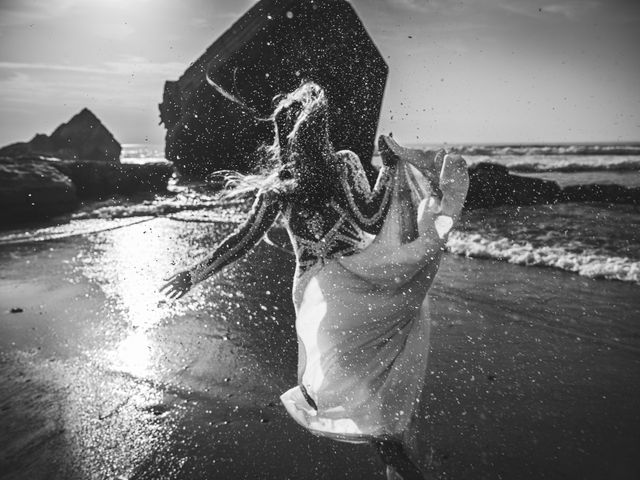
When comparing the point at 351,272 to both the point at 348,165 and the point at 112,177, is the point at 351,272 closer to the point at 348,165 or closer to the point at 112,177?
the point at 348,165

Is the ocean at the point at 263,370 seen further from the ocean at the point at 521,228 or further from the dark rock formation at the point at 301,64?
the dark rock formation at the point at 301,64

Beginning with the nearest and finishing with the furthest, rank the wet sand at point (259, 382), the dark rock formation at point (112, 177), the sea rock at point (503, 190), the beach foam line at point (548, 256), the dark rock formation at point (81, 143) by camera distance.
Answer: the wet sand at point (259, 382), the beach foam line at point (548, 256), the dark rock formation at point (112, 177), the sea rock at point (503, 190), the dark rock formation at point (81, 143)

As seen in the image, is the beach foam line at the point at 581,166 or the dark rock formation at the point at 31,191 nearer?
the dark rock formation at the point at 31,191

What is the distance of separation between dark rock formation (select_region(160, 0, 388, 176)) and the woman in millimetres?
5929

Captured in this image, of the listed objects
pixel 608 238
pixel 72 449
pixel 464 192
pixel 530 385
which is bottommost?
pixel 608 238

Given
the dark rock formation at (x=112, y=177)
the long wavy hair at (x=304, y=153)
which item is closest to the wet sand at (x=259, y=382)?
the long wavy hair at (x=304, y=153)

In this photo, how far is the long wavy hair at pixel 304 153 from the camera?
6.58 ft

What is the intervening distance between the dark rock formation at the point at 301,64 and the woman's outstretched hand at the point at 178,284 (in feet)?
19.7

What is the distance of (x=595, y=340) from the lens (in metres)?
3.46

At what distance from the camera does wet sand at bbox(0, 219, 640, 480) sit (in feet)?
6.94

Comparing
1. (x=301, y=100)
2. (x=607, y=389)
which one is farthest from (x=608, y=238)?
(x=301, y=100)

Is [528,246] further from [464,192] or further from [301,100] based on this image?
[301,100]

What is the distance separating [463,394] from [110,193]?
44.3ft

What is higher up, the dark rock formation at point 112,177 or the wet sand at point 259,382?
the wet sand at point 259,382
